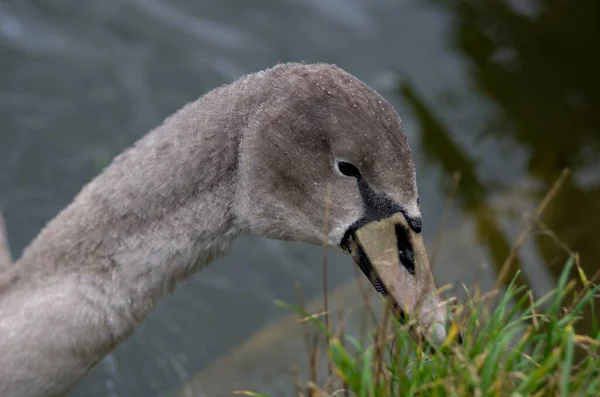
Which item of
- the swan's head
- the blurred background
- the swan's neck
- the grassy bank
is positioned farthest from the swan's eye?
the blurred background

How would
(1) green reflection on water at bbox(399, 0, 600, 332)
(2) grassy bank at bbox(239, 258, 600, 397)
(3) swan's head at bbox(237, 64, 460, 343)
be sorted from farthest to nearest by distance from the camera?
(1) green reflection on water at bbox(399, 0, 600, 332)
(3) swan's head at bbox(237, 64, 460, 343)
(2) grassy bank at bbox(239, 258, 600, 397)

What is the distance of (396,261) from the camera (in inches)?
118

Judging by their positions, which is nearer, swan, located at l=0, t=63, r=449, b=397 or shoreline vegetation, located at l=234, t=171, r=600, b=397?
shoreline vegetation, located at l=234, t=171, r=600, b=397

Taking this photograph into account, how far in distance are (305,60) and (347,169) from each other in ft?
12.4

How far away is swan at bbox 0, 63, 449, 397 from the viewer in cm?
295

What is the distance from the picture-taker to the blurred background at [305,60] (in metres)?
5.55

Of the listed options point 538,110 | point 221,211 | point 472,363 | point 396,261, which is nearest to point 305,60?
point 538,110

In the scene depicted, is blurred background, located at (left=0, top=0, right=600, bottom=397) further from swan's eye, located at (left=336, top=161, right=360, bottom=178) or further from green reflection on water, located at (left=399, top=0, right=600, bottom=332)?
swan's eye, located at (left=336, top=161, right=360, bottom=178)

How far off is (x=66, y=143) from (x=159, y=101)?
714mm

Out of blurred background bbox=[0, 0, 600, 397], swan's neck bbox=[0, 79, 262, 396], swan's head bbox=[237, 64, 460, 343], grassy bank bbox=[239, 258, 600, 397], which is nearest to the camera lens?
grassy bank bbox=[239, 258, 600, 397]

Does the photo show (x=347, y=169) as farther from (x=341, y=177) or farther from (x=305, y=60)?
(x=305, y=60)

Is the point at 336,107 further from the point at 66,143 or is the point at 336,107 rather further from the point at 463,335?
the point at 66,143

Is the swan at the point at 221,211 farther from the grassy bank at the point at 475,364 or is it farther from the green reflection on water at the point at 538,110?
the green reflection on water at the point at 538,110

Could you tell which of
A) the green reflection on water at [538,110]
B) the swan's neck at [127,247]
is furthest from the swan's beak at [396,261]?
the green reflection on water at [538,110]
